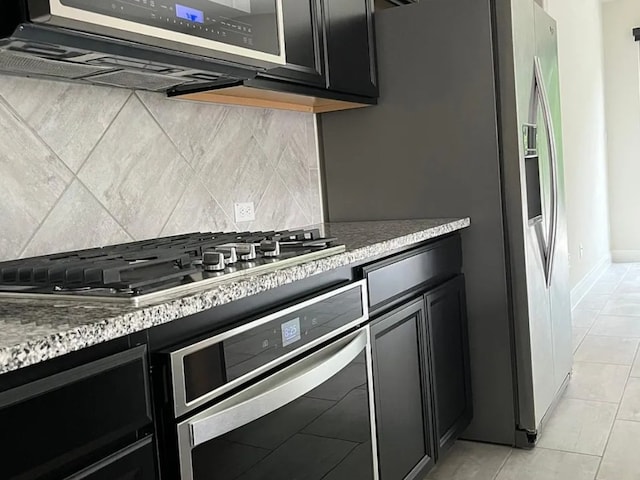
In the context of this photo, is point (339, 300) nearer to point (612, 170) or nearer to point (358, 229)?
point (358, 229)

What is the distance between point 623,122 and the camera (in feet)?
23.1

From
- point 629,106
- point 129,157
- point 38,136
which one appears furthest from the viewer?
point 629,106

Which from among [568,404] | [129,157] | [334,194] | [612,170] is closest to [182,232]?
[129,157]

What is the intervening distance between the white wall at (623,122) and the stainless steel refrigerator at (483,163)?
4692mm

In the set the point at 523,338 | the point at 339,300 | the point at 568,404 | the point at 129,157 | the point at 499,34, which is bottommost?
the point at 568,404

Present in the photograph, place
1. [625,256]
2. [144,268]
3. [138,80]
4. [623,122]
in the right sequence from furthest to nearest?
[625,256], [623,122], [138,80], [144,268]

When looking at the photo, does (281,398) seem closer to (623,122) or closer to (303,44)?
(303,44)

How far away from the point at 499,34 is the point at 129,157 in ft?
4.83

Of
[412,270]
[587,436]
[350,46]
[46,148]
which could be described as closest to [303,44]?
[350,46]

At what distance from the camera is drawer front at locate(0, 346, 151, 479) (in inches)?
35.9

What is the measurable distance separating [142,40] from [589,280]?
5219 mm

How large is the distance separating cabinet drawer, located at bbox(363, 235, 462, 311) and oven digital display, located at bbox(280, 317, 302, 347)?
1.40 ft

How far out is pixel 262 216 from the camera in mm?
2598

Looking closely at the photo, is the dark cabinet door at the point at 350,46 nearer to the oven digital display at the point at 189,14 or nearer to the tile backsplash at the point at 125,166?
the tile backsplash at the point at 125,166
